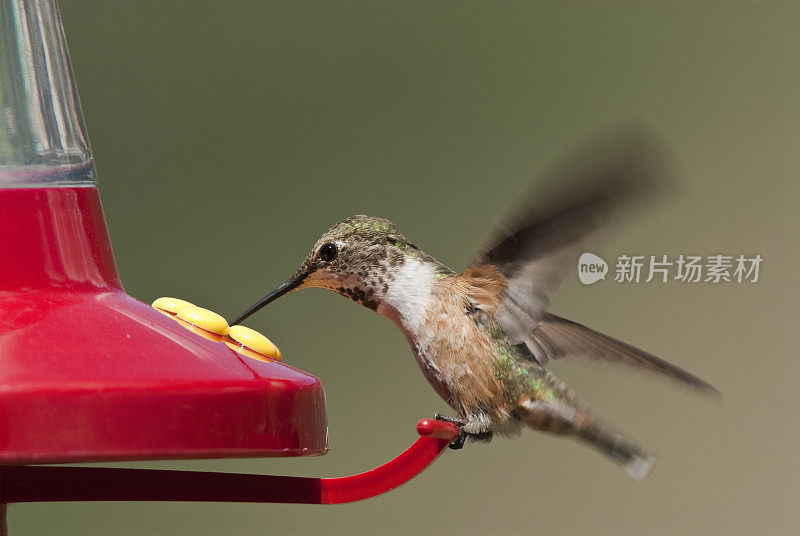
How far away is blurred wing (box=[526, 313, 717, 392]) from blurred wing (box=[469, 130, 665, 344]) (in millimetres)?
91

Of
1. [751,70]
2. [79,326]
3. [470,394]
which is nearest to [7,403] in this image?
[79,326]

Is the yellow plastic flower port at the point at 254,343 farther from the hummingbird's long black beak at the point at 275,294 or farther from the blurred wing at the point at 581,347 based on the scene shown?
the blurred wing at the point at 581,347

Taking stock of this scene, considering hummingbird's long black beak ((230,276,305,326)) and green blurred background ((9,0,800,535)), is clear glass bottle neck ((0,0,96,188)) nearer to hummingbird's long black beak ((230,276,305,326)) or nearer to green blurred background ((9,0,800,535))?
hummingbird's long black beak ((230,276,305,326))

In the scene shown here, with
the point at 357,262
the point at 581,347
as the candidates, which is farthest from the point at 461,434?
the point at 357,262

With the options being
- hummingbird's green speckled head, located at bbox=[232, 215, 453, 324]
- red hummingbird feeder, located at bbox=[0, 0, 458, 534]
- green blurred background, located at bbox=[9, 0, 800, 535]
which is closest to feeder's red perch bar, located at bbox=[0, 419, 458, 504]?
red hummingbird feeder, located at bbox=[0, 0, 458, 534]

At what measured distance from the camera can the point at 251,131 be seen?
7125mm

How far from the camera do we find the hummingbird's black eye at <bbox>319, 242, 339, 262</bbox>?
10.2 feet

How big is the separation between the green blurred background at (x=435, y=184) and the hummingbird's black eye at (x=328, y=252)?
103 inches

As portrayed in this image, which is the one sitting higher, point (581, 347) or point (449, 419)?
point (581, 347)

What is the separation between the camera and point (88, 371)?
65.2 inches

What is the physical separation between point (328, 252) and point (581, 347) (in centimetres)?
71

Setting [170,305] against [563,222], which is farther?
[563,222]

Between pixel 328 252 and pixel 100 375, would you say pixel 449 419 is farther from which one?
pixel 100 375

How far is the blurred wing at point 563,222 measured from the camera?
2.65 meters
